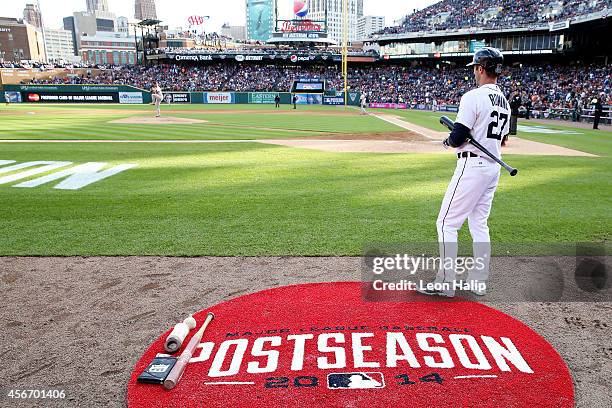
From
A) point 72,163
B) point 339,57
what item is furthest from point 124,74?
point 72,163

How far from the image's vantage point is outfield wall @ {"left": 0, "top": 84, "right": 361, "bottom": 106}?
56.3 m

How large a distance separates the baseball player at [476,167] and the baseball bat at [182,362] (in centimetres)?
229

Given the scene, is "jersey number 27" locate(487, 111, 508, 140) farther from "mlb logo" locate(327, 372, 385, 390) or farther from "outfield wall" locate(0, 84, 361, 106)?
"outfield wall" locate(0, 84, 361, 106)

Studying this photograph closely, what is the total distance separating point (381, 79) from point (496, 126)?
210 feet

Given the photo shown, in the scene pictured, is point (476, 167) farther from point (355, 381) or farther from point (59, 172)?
point (59, 172)

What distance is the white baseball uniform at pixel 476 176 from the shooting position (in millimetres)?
4285

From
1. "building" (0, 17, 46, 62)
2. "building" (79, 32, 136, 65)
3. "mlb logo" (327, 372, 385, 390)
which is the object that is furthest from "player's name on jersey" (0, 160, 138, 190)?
"building" (79, 32, 136, 65)

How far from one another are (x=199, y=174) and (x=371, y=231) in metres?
5.72

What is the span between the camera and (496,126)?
4.35 m

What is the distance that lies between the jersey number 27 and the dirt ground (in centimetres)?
161

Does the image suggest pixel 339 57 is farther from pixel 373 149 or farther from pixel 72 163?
pixel 72 163

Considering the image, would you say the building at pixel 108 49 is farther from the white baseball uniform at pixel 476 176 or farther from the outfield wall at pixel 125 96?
the white baseball uniform at pixel 476 176

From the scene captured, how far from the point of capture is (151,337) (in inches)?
151

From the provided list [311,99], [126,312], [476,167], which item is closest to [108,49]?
[311,99]
